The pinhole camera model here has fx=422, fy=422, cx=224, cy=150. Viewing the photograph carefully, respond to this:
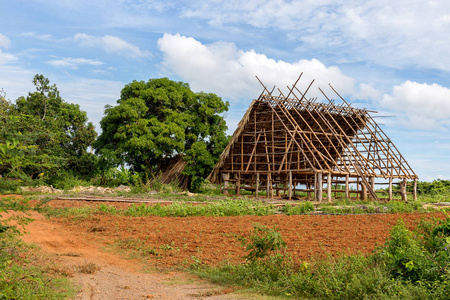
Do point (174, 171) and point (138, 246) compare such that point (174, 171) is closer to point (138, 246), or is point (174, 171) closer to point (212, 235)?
point (212, 235)

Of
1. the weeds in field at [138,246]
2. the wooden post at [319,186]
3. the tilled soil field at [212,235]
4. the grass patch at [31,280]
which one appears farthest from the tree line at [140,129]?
the grass patch at [31,280]

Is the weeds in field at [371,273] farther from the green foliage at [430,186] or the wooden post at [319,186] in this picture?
the green foliage at [430,186]

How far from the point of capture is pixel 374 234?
9.82 metres

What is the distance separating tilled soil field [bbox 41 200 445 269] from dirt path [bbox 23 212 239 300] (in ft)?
1.90

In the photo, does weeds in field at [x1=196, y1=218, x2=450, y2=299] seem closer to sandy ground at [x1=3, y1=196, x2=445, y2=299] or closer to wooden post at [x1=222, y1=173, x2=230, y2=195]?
sandy ground at [x1=3, y1=196, x2=445, y2=299]

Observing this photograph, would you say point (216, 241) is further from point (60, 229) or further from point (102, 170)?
point (102, 170)

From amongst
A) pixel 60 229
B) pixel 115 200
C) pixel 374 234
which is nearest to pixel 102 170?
pixel 115 200

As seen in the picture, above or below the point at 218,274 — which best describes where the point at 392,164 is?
above

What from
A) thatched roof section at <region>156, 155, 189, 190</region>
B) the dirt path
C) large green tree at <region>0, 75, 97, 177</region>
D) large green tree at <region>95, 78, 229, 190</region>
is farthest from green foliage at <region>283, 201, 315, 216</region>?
large green tree at <region>0, 75, 97, 177</region>

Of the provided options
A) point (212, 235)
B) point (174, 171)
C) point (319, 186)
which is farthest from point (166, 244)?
point (174, 171)

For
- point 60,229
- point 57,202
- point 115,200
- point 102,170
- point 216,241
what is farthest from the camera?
point 102,170

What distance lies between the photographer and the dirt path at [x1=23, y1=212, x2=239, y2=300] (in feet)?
20.3

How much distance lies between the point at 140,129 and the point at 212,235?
661 inches

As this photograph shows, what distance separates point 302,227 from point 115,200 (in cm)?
910
